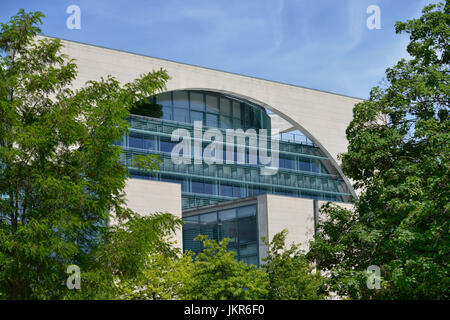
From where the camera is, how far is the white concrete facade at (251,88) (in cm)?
4625

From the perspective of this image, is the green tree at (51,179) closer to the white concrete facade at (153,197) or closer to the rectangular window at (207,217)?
the white concrete facade at (153,197)

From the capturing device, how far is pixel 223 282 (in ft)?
85.2

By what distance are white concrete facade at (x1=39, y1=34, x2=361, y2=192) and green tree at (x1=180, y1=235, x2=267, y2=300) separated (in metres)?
21.9

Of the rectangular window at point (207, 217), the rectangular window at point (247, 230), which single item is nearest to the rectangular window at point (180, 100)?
the rectangular window at point (207, 217)

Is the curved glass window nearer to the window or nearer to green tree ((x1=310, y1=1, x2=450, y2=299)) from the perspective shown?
the window

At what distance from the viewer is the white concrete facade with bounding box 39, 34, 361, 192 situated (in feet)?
152

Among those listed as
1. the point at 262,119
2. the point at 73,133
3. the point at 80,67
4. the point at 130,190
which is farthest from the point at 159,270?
the point at 262,119

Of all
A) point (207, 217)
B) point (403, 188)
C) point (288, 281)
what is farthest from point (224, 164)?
point (403, 188)

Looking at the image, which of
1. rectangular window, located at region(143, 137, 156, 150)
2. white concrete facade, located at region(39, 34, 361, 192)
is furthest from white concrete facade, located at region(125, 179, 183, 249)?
white concrete facade, located at region(39, 34, 361, 192)

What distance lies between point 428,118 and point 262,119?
29131mm

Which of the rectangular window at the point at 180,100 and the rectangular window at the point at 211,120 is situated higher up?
the rectangular window at the point at 180,100

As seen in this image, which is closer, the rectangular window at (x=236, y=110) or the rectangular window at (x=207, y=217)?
the rectangular window at (x=207, y=217)

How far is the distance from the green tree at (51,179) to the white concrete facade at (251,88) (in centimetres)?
2840
